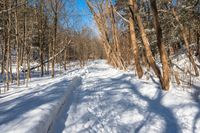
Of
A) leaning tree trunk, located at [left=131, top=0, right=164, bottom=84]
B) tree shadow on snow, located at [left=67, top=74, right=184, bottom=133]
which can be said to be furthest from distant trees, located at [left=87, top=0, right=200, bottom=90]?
tree shadow on snow, located at [left=67, top=74, right=184, bottom=133]

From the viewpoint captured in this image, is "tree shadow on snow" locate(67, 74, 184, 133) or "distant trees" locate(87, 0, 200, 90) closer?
"tree shadow on snow" locate(67, 74, 184, 133)

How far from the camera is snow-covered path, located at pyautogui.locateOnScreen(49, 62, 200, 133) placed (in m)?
6.43

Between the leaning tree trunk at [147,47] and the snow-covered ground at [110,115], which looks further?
the leaning tree trunk at [147,47]

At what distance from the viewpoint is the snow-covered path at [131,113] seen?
6430 millimetres

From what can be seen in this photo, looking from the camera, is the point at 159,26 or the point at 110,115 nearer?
the point at 110,115

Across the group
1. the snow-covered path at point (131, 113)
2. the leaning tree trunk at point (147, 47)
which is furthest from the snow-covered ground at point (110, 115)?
the leaning tree trunk at point (147, 47)

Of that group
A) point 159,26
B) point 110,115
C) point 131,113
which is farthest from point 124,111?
point 159,26

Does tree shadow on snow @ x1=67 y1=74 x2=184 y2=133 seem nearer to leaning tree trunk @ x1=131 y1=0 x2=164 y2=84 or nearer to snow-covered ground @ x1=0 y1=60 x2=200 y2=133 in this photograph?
snow-covered ground @ x1=0 y1=60 x2=200 y2=133

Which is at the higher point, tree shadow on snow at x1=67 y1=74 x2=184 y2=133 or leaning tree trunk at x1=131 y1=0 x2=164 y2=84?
leaning tree trunk at x1=131 y1=0 x2=164 y2=84

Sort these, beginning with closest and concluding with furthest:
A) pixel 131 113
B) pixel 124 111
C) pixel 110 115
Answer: pixel 110 115, pixel 131 113, pixel 124 111

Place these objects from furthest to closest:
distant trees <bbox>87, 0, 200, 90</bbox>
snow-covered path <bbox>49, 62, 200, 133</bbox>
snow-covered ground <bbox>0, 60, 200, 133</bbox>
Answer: distant trees <bbox>87, 0, 200, 90</bbox>, snow-covered path <bbox>49, 62, 200, 133</bbox>, snow-covered ground <bbox>0, 60, 200, 133</bbox>

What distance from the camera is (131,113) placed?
783 cm

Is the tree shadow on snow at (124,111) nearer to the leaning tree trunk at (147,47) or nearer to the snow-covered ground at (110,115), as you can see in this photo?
the snow-covered ground at (110,115)

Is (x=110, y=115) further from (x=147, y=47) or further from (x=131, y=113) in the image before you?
(x=147, y=47)
